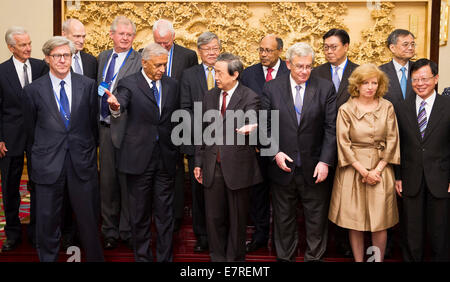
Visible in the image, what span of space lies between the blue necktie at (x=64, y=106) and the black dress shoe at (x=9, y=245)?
140 cm

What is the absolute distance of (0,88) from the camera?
4.29m

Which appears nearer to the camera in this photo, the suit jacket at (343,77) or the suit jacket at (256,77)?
the suit jacket at (343,77)

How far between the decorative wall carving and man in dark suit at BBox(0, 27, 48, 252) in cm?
192

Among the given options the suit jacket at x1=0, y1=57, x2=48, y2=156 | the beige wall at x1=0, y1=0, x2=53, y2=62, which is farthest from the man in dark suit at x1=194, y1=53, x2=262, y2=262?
the beige wall at x1=0, y1=0, x2=53, y2=62

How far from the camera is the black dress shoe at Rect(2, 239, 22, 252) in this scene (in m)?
4.20

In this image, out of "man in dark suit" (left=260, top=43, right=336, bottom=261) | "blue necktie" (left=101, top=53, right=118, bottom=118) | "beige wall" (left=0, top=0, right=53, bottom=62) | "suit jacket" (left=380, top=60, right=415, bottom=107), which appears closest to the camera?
"man in dark suit" (left=260, top=43, right=336, bottom=261)

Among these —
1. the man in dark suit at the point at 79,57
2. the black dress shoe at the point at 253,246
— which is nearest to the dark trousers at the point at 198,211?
the black dress shoe at the point at 253,246

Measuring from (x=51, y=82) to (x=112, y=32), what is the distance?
1.08 metres

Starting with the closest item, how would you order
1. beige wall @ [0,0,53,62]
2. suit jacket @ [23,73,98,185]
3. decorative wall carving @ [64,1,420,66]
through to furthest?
suit jacket @ [23,73,98,185] → decorative wall carving @ [64,1,420,66] → beige wall @ [0,0,53,62]

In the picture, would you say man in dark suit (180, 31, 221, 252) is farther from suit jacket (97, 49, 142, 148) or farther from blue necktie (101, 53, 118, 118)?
blue necktie (101, 53, 118, 118)

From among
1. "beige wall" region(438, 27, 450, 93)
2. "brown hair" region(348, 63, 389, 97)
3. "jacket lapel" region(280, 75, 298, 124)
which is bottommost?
"jacket lapel" region(280, 75, 298, 124)

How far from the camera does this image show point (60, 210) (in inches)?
145

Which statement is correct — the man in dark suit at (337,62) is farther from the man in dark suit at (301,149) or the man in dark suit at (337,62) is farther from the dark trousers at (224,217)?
the dark trousers at (224,217)

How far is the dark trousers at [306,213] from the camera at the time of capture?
3904 millimetres
